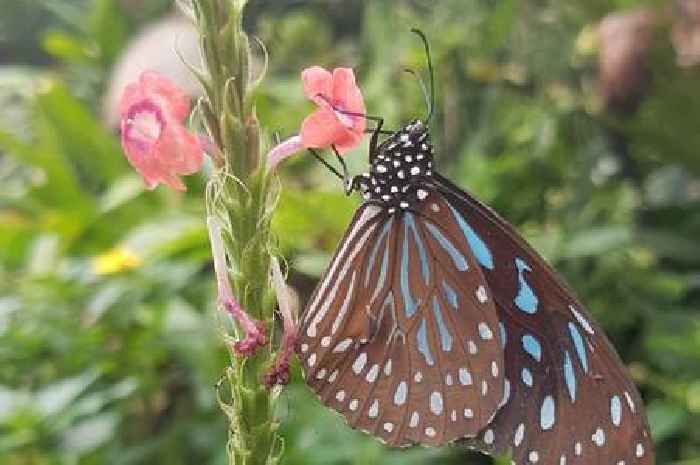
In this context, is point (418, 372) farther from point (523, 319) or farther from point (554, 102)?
point (554, 102)

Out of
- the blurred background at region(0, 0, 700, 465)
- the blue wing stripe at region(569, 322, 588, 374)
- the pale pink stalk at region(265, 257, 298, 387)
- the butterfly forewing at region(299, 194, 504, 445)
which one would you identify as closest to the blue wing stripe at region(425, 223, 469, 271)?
the butterfly forewing at region(299, 194, 504, 445)

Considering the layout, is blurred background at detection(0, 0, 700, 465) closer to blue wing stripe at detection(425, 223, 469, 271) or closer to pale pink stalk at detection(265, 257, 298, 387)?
blue wing stripe at detection(425, 223, 469, 271)

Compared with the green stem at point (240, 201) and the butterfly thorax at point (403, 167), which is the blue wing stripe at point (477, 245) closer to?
the butterfly thorax at point (403, 167)

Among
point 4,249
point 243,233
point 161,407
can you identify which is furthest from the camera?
point 4,249

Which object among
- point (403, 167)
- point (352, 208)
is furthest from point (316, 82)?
point (352, 208)

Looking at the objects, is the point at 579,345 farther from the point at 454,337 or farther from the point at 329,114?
the point at 329,114

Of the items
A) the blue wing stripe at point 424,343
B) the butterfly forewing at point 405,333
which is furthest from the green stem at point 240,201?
the blue wing stripe at point 424,343

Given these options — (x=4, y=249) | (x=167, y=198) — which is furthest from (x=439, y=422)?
(x=167, y=198)
